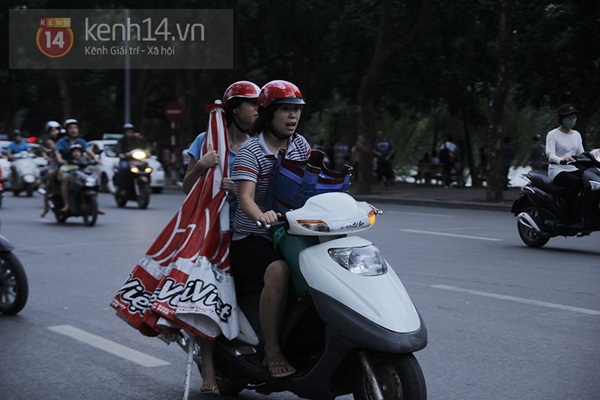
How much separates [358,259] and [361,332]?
0.32 metres

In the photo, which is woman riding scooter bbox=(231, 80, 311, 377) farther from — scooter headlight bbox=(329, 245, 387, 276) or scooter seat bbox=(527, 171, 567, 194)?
scooter seat bbox=(527, 171, 567, 194)

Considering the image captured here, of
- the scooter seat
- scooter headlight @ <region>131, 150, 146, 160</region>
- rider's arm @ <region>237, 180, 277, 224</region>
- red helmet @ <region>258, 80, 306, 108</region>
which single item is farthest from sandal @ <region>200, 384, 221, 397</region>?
scooter headlight @ <region>131, 150, 146, 160</region>

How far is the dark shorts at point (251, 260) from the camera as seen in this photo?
4.55 metres

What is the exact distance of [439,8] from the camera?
27.8m

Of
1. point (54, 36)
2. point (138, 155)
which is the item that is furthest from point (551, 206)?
point (54, 36)

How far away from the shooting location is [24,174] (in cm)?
2589

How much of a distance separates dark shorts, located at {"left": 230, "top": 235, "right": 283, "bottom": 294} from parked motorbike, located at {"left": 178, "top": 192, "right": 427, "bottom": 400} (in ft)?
0.47

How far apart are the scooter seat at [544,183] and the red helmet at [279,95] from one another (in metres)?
8.30

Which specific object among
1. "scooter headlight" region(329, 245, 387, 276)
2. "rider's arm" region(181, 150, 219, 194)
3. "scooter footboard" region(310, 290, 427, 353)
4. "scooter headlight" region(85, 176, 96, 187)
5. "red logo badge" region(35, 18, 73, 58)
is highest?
"red logo badge" region(35, 18, 73, 58)

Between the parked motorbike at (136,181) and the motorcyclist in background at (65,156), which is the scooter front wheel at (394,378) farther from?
the parked motorbike at (136,181)

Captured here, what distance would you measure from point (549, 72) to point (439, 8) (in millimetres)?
3829

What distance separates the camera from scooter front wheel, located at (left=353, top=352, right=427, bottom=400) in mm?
3959

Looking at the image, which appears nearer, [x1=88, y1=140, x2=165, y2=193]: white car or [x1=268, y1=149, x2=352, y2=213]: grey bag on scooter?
[x1=268, y1=149, x2=352, y2=213]: grey bag on scooter

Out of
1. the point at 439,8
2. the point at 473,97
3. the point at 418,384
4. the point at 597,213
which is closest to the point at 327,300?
the point at 418,384
